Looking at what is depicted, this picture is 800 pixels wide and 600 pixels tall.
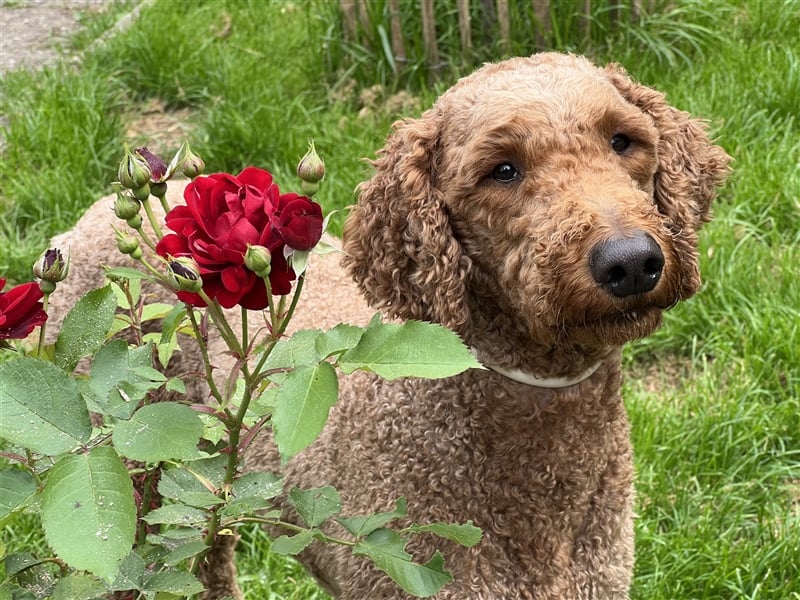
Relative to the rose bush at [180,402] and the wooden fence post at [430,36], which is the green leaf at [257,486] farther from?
the wooden fence post at [430,36]

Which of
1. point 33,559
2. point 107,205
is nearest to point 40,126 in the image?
point 107,205

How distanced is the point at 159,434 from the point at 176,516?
23cm

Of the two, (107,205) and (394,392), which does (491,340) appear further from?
(107,205)

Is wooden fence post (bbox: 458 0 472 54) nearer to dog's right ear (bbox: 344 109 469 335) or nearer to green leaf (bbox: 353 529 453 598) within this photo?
dog's right ear (bbox: 344 109 469 335)

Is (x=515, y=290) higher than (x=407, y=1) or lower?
higher

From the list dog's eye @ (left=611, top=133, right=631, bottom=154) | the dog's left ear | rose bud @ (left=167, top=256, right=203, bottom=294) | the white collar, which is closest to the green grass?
the white collar

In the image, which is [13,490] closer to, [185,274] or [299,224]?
[185,274]

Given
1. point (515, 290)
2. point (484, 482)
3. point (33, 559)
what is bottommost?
point (484, 482)

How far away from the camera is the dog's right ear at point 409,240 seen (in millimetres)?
2158

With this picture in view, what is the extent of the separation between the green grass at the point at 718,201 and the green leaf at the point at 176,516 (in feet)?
5.88

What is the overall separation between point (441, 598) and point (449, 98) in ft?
3.60

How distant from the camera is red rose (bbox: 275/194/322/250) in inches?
49.1

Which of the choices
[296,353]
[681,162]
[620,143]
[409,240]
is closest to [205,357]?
[296,353]

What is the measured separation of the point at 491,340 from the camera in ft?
7.28
